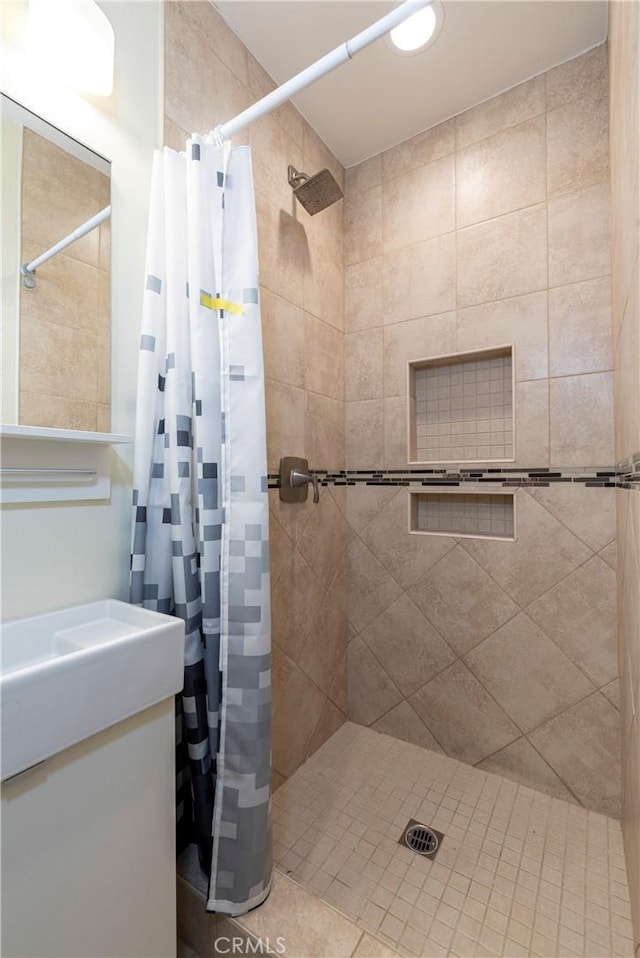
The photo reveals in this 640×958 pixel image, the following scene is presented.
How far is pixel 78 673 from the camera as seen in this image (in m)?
0.63

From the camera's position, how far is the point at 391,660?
173cm

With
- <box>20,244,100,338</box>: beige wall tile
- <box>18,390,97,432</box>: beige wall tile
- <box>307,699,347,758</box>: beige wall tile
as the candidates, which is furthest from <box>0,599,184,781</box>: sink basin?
<box>307,699,347,758</box>: beige wall tile

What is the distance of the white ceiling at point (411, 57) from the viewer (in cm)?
123

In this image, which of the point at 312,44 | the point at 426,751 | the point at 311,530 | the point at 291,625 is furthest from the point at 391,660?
the point at 312,44

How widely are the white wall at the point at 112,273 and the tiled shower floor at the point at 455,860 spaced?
1001mm

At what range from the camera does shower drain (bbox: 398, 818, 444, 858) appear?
3.91ft

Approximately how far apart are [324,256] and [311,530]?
1.17 m

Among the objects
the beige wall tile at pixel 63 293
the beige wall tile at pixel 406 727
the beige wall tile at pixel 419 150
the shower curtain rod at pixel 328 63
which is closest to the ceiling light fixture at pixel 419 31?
the beige wall tile at pixel 419 150

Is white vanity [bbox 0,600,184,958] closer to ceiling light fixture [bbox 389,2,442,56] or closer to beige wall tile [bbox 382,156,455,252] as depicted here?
beige wall tile [bbox 382,156,455,252]

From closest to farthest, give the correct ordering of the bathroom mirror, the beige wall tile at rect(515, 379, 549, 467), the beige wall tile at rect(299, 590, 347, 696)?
the bathroom mirror < the beige wall tile at rect(515, 379, 549, 467) < the beige wall tile at rect(299, 590, 347, 696)

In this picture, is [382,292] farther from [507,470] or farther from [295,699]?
[295,699]

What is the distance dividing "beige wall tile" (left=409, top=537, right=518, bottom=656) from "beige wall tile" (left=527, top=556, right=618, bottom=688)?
14 cm

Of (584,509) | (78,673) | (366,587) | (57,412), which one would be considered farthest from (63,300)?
(584,509)

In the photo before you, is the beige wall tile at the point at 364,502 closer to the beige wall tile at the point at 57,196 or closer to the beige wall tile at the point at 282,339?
the beige wall tile at the point at 282,339
